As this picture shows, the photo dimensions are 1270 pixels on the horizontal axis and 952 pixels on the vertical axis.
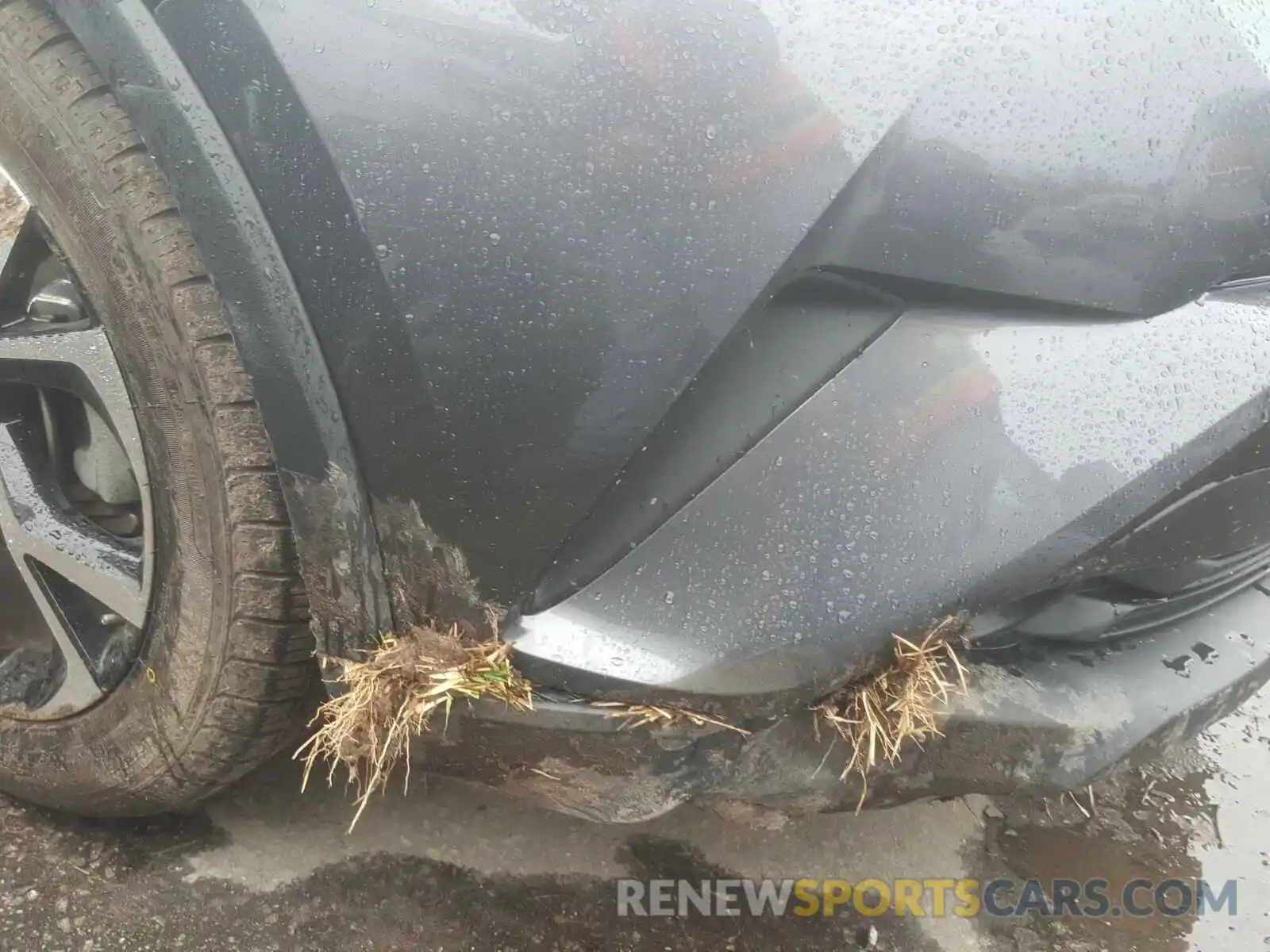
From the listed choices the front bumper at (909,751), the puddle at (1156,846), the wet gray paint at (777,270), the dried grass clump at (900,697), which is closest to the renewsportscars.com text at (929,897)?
the puddle at (1156,846)

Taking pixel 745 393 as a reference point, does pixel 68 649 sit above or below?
below

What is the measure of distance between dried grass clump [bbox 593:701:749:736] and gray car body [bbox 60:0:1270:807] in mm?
25

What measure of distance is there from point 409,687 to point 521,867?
758mm

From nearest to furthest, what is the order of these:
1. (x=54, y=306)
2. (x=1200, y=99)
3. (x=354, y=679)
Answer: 1. (x=1200, y=99)
2. (x=354, y=679)
3. (x=54, y=306)

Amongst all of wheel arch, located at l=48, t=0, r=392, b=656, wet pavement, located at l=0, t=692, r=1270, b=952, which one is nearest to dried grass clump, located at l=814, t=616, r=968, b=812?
wet pavement, located at l=0, t=692, r=1270, b=952

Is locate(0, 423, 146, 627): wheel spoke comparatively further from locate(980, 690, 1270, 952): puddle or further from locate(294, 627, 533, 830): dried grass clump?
locate(980, 690, 1270, 952): puddle

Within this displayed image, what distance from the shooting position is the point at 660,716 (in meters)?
1.19

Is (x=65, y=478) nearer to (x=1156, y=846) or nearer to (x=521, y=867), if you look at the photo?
(x=521, y=867)

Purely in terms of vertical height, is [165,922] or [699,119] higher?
[699,119]

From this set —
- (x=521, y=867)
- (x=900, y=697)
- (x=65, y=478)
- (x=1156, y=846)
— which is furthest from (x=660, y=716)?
(x=1156, y=846)

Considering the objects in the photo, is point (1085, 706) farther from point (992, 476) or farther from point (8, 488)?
point (8, 488)

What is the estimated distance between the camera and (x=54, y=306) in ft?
5.09

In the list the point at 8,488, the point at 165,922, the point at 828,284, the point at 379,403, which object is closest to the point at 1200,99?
the point at 828,284

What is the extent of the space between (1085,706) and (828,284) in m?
0.70
